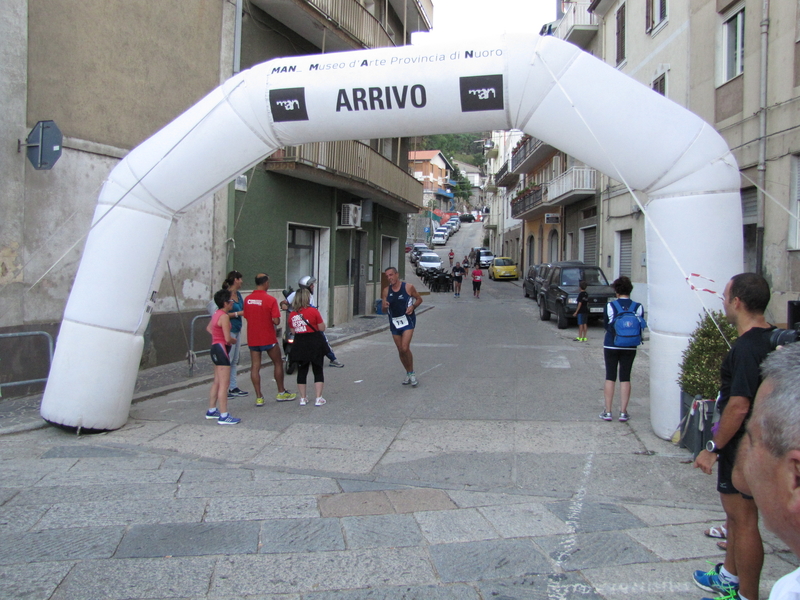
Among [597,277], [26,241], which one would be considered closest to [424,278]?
[597,277]

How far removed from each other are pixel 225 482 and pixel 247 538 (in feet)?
3.80

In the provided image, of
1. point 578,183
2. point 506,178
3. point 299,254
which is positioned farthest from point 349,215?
point 506,178

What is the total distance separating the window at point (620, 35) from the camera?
2041 cm

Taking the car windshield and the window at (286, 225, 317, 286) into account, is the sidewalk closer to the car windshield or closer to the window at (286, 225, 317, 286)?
the window at (286, 225, 317, 286)

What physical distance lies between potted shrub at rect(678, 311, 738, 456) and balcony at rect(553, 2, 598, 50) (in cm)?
2031

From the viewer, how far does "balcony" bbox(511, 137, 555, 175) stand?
31125 mm

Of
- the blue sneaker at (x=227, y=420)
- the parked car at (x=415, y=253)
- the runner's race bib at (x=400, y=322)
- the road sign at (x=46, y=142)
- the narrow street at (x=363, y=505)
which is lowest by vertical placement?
the narrow street at (x=363, y=505)

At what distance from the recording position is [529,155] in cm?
3319

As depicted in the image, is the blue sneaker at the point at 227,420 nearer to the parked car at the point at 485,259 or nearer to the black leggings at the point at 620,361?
the black leggings at the point at 620,361

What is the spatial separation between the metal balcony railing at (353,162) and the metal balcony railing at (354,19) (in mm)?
2679

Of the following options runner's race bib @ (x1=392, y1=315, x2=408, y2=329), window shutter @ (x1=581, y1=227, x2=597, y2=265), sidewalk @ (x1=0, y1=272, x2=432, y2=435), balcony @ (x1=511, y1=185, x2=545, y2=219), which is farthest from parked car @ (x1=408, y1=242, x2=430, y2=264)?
runner's race bib @ (x1=392, y1=315, x2=408, y2=329)

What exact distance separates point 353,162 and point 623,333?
33.4ft

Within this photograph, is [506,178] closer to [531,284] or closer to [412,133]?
[531,284]

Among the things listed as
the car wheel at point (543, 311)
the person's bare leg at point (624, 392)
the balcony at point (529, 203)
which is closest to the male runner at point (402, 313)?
the person's bare leg at point (624, 392)
